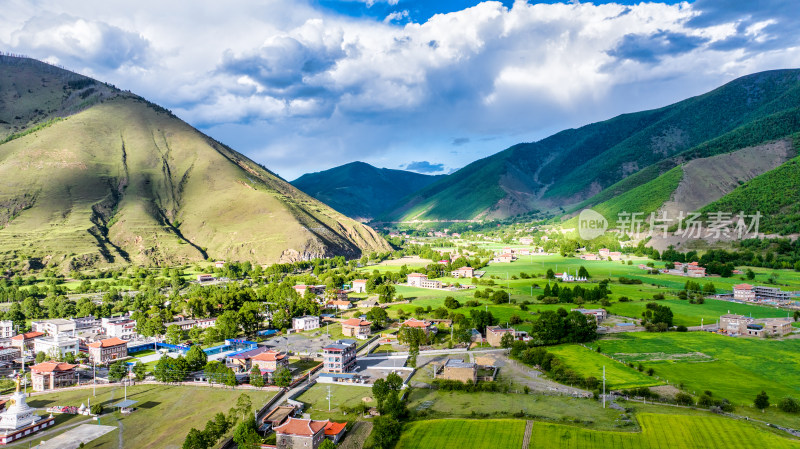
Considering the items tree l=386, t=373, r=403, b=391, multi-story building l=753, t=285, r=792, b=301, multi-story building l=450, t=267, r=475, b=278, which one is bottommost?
tree l=386, t=373, r=403, b=391

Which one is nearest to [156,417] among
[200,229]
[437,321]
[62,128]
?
[437,321]

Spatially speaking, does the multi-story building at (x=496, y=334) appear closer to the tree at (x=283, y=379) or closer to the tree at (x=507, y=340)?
the tree at (x=507, y=340)

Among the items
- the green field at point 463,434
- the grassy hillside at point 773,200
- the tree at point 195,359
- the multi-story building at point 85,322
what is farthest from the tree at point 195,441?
the grassy hillside at point 773,200

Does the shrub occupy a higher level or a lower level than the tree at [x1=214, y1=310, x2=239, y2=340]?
lower

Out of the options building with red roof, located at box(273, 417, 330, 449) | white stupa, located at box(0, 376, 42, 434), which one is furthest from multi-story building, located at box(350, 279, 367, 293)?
white stupa, located at box(0, 376, 42, 434)

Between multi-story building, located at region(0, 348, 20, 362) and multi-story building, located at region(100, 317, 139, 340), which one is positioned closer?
multi-story building, located at region(0, 348, 20, 362)

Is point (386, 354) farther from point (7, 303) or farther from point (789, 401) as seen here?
point (7, 303)

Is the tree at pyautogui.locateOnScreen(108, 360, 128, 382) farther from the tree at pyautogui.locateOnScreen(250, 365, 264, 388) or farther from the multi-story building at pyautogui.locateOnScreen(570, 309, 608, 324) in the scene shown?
the multi-story building at pyautogui.locateOnScreen(570, 309, 608, 324)
